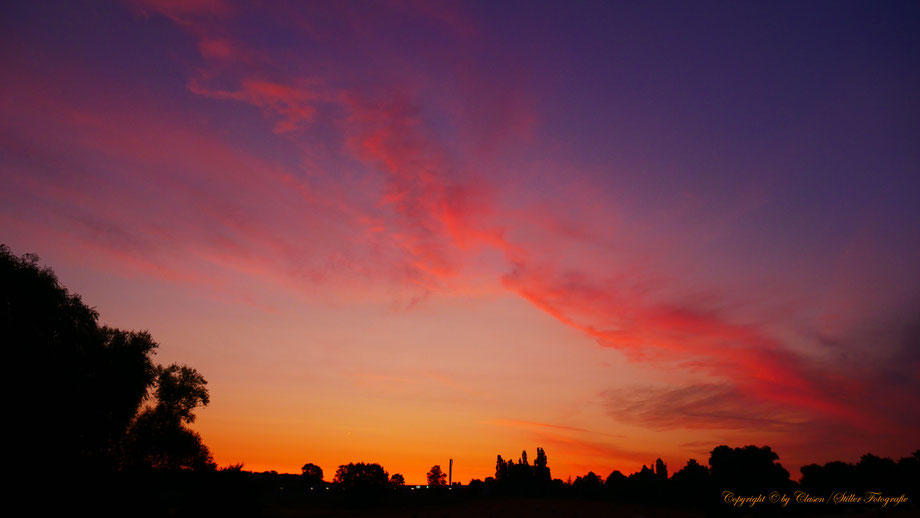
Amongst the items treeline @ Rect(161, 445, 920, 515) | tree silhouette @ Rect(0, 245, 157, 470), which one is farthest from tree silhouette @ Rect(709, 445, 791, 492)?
tree silhouette @ Rect(0, 245, 157, 470)

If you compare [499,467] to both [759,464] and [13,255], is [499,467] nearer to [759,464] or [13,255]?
[759,464]

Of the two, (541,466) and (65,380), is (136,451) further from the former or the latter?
(541,466)

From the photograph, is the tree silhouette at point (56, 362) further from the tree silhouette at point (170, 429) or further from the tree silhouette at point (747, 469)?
the tree silhouette at point (747, 469)

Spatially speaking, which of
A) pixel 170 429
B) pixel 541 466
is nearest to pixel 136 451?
pixel 170 429

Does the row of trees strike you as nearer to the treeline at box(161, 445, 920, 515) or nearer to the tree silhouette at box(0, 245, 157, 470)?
the tree silhouette at box(0, 245, 157, 470)

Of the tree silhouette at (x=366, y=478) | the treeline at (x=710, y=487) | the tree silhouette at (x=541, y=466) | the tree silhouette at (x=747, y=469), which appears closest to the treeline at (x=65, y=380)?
the treeline at (x=710, y=487)

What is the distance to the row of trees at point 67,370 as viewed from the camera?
31.3m

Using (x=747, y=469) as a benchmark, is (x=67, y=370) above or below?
above

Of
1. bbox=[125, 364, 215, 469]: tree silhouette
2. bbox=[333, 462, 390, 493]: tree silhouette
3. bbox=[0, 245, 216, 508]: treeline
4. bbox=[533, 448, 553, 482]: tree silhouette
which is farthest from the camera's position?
bbox=[533, 448, 553, 482]: tree silhouette

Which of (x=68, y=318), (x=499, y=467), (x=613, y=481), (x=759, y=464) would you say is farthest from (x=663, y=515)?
(x=499, y=467)

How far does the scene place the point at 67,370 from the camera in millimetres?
34031

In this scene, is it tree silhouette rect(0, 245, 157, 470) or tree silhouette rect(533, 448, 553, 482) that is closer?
tree silhouette rect(0, 245, 157, 470)

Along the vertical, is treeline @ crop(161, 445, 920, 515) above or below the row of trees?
below

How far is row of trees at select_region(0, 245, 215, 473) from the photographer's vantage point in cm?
3134
